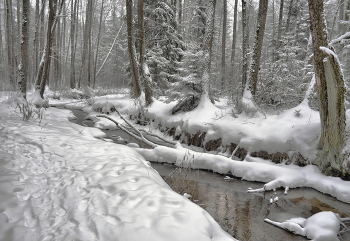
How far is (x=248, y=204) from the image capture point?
4480mm

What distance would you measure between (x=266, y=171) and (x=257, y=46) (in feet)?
14.6

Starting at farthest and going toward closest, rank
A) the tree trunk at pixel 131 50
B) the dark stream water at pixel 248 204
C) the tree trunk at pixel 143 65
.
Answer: the tree trunk at pixel 143 65 → the tree trunk at pixel 131 50 → the dark stream water at pixel 248 204

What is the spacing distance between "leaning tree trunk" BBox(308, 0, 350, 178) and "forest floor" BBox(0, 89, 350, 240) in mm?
398

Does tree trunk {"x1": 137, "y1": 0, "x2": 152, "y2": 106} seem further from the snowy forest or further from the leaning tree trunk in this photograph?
the leaning tree trunk

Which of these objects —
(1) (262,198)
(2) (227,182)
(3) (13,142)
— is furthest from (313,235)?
(3) (13,142)

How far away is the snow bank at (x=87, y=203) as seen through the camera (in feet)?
7.00

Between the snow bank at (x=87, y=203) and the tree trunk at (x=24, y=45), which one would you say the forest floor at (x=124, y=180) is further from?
the tree trunk at (x=24, y=45)

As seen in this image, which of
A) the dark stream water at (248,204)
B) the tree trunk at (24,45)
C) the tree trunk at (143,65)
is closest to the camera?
the dark stream water at (248,204)

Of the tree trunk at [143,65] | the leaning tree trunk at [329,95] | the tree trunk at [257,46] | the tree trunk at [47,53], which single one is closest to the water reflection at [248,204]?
the leaning tree trunk at [329,95]

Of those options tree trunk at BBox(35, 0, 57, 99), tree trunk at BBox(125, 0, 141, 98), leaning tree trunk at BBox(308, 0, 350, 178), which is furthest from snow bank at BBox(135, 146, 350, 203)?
tree trunk at BBox(35, 0, 57, 99)

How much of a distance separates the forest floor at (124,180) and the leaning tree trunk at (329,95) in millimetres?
398

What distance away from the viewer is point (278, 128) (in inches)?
255

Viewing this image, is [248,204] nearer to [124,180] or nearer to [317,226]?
[317,226]

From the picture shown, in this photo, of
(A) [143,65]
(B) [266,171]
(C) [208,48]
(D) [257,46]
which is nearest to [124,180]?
(B) [266,171]
